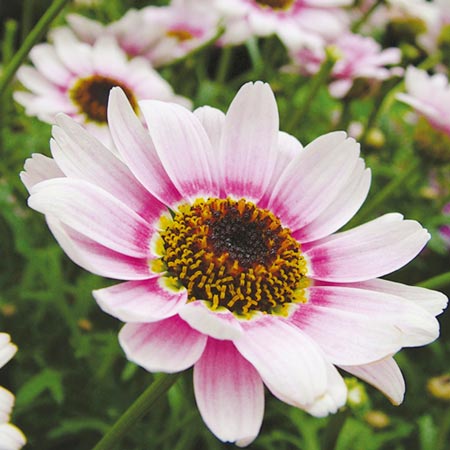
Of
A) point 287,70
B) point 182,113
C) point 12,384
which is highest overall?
point 182,113

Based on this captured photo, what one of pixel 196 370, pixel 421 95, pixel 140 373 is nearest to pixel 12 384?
pixel 140 373

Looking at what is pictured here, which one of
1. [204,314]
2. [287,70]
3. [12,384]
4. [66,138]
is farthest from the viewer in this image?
[287,70]

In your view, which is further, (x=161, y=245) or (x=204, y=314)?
(x=161, y=245)

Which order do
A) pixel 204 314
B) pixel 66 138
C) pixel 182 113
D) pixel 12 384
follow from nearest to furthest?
pixel 204 314, pixel 66 138, pixel 182 113, pixel 12 384

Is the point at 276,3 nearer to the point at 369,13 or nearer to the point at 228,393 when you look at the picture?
the point at 369,13

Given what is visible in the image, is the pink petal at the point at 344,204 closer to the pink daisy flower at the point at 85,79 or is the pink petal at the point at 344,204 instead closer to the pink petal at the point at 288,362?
the pink petal at the point at 288,362

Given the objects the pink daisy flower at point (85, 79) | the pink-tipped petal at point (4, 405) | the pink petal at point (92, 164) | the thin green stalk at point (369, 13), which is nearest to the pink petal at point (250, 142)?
the pink petal at point (92, 164)

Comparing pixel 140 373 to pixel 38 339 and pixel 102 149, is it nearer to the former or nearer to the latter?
pixel 38 339
